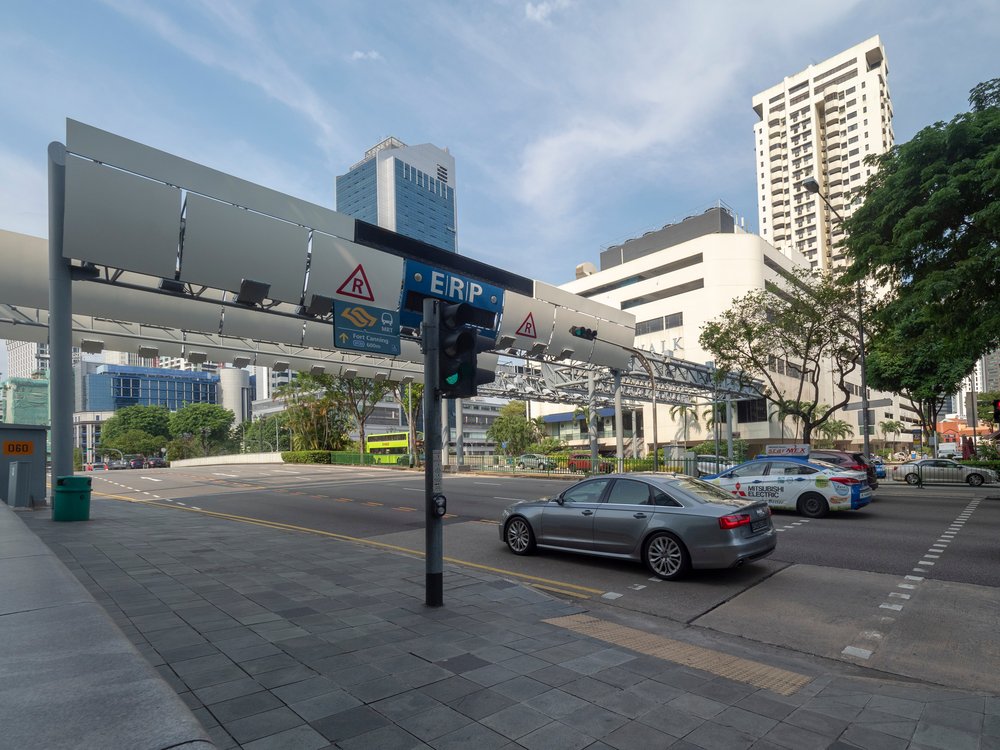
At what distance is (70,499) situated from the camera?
530 inches

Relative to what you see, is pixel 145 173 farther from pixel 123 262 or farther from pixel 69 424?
pixel 69 424

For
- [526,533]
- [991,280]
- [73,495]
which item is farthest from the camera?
[991,280]

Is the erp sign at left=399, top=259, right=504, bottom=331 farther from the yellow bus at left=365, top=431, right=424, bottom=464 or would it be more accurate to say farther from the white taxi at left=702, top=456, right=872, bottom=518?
the yellow bus at left=365, top=431, right=424, bottom=464

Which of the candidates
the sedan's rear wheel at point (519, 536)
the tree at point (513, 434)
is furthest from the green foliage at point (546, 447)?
the sedan's rear wheel at point (519, 536)

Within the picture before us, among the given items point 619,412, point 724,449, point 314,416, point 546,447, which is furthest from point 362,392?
point 724,449

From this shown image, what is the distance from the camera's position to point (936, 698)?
4.33 m

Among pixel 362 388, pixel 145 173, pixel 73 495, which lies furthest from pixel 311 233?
pixel 362 388

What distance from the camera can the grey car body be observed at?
8.17 metres

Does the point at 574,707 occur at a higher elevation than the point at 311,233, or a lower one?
lower

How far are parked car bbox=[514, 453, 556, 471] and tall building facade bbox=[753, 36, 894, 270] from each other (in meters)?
83.3

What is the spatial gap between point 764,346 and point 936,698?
3057cm

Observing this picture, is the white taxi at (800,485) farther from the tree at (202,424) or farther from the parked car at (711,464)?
the tree at (202,424)

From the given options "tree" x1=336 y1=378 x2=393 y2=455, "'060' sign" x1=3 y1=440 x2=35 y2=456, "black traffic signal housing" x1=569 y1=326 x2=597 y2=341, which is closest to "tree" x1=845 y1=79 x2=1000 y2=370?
"black traffic signal housing" x1=569 y1=326 x2=597 y2=341

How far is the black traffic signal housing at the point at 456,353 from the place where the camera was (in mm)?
6625
